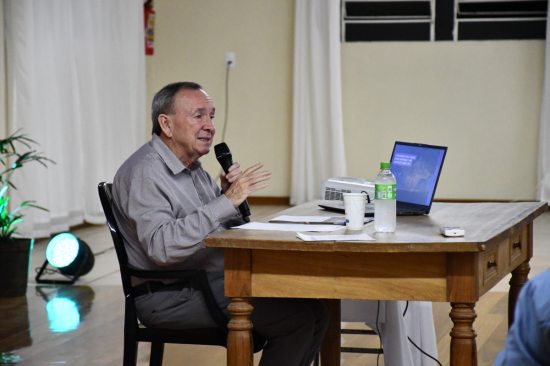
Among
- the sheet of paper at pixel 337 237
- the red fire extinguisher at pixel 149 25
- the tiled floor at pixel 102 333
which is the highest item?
the red fire extinguisher at pixel 149 25

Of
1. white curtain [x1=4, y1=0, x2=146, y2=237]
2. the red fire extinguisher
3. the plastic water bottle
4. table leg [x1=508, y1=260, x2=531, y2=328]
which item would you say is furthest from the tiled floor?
the red fire extinguisher

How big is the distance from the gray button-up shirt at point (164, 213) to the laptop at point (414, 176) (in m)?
0.55

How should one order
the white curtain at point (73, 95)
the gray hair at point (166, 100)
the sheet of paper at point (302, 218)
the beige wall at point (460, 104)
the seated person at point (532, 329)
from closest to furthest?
the seated person at point (532, 329) → the sheet of paper at point (302, 218) → the gray hair at point (166, 100) → the white curtain at point (73, 95) → the beige wall at point (460, 104)

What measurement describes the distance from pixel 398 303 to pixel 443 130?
6.05m

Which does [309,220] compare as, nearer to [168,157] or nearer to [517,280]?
[168,157]

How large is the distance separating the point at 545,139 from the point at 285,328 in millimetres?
6531

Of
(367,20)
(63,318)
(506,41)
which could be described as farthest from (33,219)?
(506,41)

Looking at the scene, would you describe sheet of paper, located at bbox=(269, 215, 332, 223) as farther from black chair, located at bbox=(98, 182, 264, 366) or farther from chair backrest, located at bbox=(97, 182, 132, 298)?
chair backrest, located at bbox=(97, 182, 132, 298)

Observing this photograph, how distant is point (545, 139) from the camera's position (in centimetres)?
893

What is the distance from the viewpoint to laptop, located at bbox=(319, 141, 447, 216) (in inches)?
128

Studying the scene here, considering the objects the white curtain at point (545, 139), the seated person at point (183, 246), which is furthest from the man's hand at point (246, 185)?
the white curtain at point (545, 139)

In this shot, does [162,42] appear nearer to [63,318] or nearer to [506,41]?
[506,41]

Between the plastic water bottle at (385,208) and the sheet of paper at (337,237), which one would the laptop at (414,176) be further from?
the sheet of paper at (337,237)

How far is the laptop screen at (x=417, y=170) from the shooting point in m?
3.27
